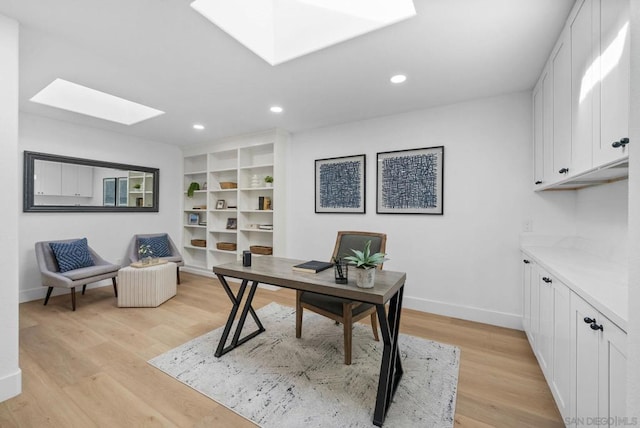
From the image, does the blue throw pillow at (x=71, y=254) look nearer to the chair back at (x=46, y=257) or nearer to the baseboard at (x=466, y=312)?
the chair back at (x=46, y=257)

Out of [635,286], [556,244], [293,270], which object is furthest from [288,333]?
[556,244]

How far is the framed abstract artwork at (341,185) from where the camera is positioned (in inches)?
146

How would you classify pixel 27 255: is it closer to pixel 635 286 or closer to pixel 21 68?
pixel 21 68

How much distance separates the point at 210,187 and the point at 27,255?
98.7 inches

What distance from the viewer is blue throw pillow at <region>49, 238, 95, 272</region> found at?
3.44 metres

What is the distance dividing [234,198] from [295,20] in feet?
11.1

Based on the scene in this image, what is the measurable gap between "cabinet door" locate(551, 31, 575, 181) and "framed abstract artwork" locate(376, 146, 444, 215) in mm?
1214

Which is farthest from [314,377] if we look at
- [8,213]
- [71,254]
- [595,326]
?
[71,254]

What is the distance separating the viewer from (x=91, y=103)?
3645 mm

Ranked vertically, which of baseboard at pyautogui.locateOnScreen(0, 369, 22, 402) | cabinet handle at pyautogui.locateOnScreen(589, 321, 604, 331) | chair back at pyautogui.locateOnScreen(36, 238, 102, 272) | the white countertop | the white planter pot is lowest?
baseboard at pyautogui.locateOnScreen(0, 369, 22, 402)

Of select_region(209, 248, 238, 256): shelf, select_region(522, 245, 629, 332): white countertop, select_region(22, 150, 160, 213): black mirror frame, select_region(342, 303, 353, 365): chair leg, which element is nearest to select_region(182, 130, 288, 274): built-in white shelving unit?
select_region(209, 248, 238, 256): shelf

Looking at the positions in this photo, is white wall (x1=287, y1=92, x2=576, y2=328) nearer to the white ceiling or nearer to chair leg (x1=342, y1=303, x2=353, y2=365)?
the white ceiling

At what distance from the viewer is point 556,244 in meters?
2.60

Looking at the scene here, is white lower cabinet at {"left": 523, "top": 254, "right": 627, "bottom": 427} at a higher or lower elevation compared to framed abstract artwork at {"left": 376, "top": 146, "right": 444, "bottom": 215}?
lower
